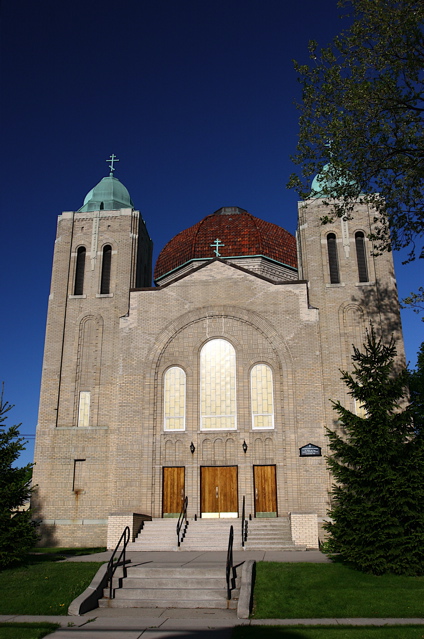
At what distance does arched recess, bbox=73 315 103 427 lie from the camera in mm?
22734

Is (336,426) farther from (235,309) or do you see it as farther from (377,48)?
(377,48)

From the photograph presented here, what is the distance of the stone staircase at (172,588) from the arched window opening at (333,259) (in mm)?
13887

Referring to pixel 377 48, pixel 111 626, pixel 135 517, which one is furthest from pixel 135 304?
pixel 111 626

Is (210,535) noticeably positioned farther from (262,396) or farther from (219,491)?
(262,396)

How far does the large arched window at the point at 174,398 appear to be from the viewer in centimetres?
2180

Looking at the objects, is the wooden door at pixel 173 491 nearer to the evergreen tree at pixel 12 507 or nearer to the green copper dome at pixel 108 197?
the evergreen tree at pixel 12 507

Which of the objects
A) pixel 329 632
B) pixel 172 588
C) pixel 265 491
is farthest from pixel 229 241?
pixel 329 632

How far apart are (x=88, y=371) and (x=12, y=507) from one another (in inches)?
344

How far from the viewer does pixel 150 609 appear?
A: 36.8 ft

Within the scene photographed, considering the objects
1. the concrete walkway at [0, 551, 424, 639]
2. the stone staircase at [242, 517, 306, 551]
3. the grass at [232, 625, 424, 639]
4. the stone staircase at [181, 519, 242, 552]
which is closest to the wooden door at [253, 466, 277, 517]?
the stone staircase at [242, 517, 306, 551]

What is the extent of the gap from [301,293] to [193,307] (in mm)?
4333

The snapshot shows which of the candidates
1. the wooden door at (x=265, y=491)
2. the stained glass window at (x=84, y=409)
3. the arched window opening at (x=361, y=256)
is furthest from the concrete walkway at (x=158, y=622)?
the arched window opening at (x=361, y=256)

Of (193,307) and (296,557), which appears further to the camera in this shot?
(193,307)

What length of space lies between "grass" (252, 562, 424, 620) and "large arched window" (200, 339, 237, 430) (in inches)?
331
